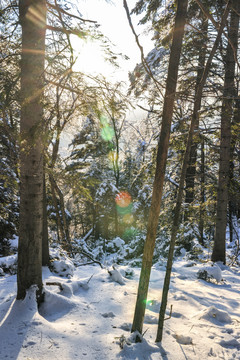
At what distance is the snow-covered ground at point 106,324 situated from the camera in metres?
2.59

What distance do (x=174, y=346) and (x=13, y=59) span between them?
517 cm

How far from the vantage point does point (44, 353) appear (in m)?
2.44

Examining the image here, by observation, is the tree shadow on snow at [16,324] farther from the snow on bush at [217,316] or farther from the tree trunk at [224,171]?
the tree trunk at [224,171]

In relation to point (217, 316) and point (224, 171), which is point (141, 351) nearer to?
point (217, 316)

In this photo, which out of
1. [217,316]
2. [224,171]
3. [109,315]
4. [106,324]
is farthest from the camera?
[224,171]

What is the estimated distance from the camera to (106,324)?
328cm

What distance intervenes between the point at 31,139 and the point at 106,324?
9.57 feet

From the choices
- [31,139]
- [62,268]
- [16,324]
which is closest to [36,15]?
[31,139]

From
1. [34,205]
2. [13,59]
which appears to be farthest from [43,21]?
[34,205]

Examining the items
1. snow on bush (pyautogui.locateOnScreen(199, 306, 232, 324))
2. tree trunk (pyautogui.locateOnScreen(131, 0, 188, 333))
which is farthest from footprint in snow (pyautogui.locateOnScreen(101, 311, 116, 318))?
snow on bush (pyautogui.locateOnScreen(199, 306, 232, 324))

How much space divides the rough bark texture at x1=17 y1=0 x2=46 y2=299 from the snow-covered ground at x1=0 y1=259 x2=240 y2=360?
425mm

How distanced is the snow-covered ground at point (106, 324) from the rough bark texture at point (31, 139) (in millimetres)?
425

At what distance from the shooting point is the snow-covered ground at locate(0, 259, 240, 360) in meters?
2.59

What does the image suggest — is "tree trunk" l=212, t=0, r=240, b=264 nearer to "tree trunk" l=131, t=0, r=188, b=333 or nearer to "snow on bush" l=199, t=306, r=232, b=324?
"snow on bush" l=199, t=306, r=232, b=324
